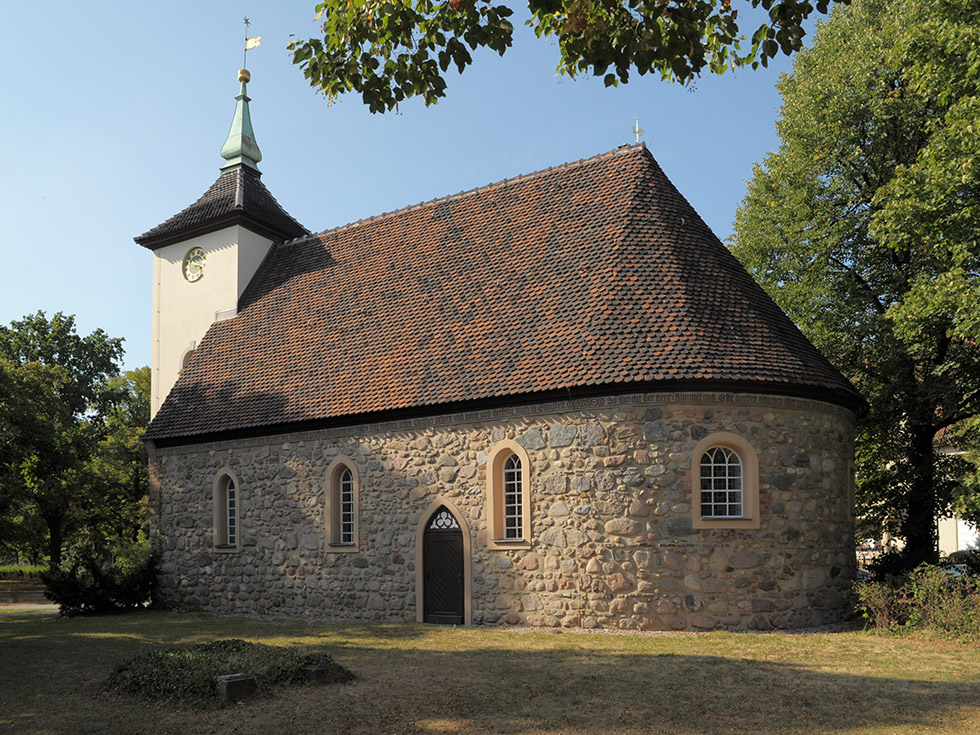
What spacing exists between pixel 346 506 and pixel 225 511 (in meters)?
3.90

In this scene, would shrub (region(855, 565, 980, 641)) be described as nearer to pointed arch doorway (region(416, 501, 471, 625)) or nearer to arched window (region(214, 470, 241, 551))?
pointed arch doorway (region(416, 501, 471, 625))

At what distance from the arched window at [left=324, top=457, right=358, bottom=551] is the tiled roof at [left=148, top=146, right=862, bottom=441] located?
1094 millimetres

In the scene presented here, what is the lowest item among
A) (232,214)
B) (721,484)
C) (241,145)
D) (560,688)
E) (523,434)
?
(560,688)

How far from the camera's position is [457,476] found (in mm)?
16156

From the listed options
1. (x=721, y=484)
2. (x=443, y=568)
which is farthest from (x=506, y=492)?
(x=721, y=484)

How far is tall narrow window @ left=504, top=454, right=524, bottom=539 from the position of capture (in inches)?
617

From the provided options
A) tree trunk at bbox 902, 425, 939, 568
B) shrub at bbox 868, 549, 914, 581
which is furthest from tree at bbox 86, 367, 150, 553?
tree trunk at bbox 902, 425, 939, 568

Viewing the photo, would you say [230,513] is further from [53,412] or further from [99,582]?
[53,412]

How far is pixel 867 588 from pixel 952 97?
9.53m

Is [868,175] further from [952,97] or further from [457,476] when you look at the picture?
[457,476]

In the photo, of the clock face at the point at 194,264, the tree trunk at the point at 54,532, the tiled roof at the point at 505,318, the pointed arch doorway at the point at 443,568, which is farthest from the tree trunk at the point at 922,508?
the tree trunk at the point at 54,532

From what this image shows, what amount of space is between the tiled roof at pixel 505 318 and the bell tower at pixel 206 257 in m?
1.26

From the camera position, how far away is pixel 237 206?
24.0 metres

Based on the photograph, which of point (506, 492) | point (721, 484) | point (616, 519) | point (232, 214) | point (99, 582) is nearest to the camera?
point (616, 519)
